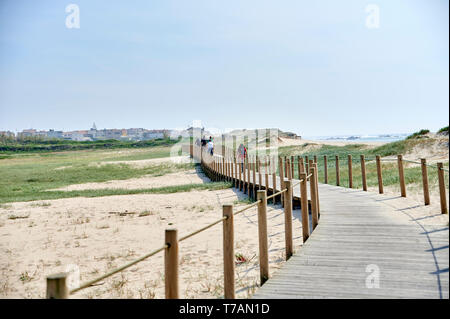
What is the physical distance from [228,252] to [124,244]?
6226 mm

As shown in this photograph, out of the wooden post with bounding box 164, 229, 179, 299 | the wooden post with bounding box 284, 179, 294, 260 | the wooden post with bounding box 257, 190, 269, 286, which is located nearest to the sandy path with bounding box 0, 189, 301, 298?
the wooden post with bounding box 257, 190, 269, 286

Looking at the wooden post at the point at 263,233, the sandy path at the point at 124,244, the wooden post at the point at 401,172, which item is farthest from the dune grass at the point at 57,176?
the wooden post at the point at 263,233

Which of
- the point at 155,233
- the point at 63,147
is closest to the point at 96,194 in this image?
the point at 155,233

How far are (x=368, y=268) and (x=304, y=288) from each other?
103 centimetres

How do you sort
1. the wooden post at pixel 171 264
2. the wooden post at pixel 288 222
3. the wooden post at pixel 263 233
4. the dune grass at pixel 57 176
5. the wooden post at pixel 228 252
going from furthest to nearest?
the dune grass at pixel 57 176, the wooden post at pixel 288 222, the wooden post at pixel 263 233, the wooden post at pixel 228 252, the wooden post at pixel 171 264

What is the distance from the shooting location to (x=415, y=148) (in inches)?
1097

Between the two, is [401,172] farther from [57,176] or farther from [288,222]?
[57,176]

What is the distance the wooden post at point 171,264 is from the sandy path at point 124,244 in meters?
2.02

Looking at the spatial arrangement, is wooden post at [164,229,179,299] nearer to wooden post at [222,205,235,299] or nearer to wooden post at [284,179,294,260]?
wooden post at [222,205,235,299]

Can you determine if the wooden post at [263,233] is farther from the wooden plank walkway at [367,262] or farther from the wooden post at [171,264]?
the wooden post at [171,264]

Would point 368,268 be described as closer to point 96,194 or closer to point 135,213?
point 135,213

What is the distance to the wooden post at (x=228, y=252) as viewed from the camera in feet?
15.1

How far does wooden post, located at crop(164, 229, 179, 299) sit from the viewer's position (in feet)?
11.7

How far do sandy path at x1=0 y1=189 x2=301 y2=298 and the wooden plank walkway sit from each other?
900 mm
